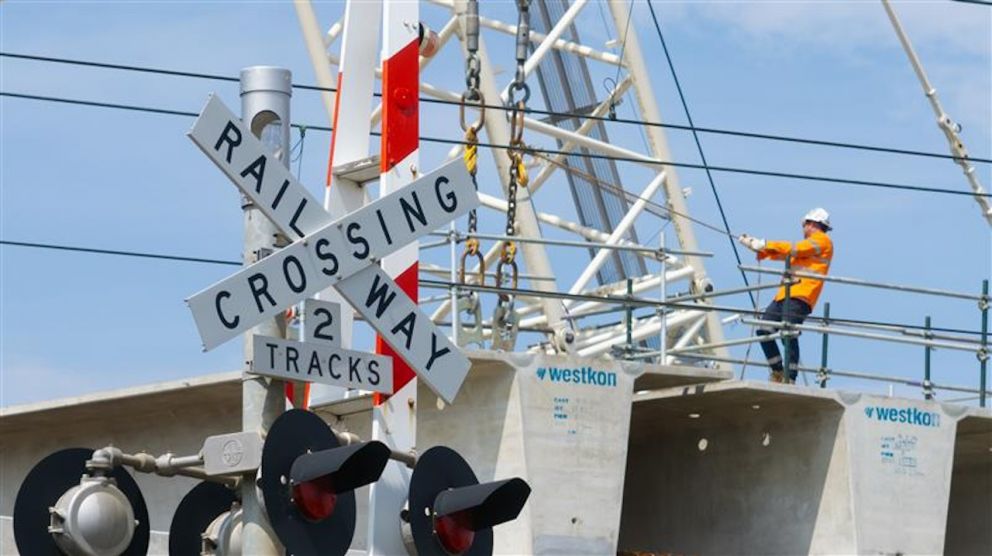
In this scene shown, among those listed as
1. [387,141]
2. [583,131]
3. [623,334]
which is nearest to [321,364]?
[387,141]

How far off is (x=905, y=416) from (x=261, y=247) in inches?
425

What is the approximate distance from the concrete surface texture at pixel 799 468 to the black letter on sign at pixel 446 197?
8449 millimetres

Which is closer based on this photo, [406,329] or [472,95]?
[406,329]

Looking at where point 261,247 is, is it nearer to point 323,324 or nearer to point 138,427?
point 323,324

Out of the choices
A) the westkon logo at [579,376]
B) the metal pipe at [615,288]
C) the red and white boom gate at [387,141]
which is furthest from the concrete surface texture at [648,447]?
the metal pipe at [615,288]

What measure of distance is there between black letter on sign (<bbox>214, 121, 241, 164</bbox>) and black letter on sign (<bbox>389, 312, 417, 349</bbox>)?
1230 millimetres

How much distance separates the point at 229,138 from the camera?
9.24 meters

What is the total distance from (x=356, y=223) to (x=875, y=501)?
10334mm

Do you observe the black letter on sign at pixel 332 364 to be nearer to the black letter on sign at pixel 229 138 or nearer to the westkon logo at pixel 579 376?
the black letter on sign at pixel 229 138

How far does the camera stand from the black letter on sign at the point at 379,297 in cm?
979

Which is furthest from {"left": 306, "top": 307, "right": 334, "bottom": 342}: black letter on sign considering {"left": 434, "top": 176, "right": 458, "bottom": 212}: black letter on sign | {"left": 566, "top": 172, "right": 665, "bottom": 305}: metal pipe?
{"left": 566, "top": 172, "right": 665, "bottom": 305}: metal pipe

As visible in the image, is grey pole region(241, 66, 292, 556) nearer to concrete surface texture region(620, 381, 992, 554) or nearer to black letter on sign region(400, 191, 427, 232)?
black letter on sign region(400, 191, 427, 232)

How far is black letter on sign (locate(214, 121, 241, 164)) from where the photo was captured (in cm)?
920

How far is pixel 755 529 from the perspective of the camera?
771 inches
